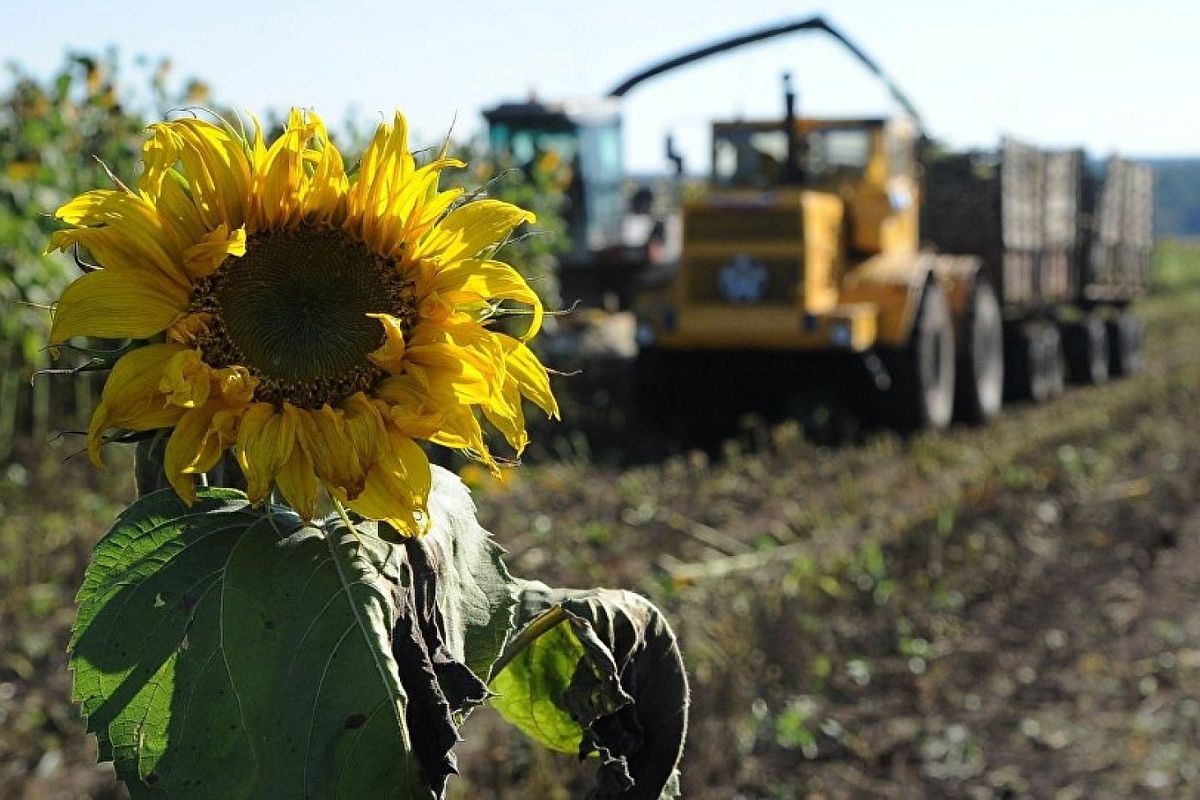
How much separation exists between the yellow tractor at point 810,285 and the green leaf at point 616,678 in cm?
826

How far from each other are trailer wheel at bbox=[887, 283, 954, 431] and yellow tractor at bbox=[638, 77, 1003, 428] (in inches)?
0.4

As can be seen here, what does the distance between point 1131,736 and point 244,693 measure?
165 inches

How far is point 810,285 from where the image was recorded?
10.1 metres

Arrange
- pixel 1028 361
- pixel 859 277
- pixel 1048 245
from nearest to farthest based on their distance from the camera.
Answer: pixel 859 277 < pixel 1028 361 < pixel 1048 245

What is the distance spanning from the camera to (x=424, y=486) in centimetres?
133

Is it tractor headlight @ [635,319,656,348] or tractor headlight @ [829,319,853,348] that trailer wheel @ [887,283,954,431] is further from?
tractor headlight @ [635,319,656,348]

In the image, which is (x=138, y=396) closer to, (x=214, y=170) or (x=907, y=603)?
(x=214, y=170)

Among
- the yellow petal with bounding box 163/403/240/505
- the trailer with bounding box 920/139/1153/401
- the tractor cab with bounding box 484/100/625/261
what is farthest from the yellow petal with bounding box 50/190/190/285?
the tractor cab with bounding box 484/100/625/261

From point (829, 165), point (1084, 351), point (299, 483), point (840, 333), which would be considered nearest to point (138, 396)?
point (299, 483)

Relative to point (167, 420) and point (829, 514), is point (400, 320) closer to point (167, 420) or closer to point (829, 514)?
point (167, 420)

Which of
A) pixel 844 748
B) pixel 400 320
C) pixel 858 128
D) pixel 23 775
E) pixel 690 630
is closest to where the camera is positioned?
pixel 400 320

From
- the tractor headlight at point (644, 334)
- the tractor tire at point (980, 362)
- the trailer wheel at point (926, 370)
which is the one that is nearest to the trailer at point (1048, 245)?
the tractor tire at point (980, 362)

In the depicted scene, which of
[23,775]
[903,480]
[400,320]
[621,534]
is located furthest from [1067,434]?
[400,320]

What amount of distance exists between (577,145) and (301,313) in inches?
634
